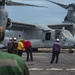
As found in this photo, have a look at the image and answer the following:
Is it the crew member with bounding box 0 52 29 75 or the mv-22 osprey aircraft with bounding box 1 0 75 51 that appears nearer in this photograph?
the crew member with bounding box 0 52 29 75

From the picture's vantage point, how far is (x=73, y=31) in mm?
44062

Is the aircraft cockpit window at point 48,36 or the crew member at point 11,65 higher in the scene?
the crew member at point 11,65

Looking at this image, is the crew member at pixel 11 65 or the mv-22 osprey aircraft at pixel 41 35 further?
the mv-22 osprey aircraft at pixel 41 35

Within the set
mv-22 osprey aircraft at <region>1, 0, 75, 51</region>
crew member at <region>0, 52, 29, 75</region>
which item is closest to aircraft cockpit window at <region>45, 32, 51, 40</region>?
mv-22 osprey aircraft at <region>1, 0, 75, 51</region>

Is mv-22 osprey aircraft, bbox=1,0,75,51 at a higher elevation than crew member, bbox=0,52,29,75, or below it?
below

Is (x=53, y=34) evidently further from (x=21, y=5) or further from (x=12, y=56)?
(x=12, y=56)

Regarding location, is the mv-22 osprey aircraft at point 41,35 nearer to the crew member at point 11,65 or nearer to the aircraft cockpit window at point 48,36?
the aircraft cockpit window at point 48,36

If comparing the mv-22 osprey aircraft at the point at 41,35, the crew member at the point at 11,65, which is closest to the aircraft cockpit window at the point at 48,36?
the mv-22 osprey aircraft at the point at 41,35

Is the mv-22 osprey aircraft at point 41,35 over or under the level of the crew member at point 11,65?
under

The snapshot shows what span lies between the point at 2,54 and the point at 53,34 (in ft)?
113

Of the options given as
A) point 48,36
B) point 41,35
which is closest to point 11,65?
point 48,36

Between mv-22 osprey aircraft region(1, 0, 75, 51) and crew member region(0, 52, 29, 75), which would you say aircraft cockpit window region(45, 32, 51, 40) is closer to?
mv-22 osprey aircraft region(1, 0, 75, 51)

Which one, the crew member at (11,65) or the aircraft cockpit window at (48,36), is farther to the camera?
the aircraft cockpit window at (48,36)

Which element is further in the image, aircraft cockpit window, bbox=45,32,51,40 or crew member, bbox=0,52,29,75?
aircraft cockpit window, bbox=45,32,51,40
